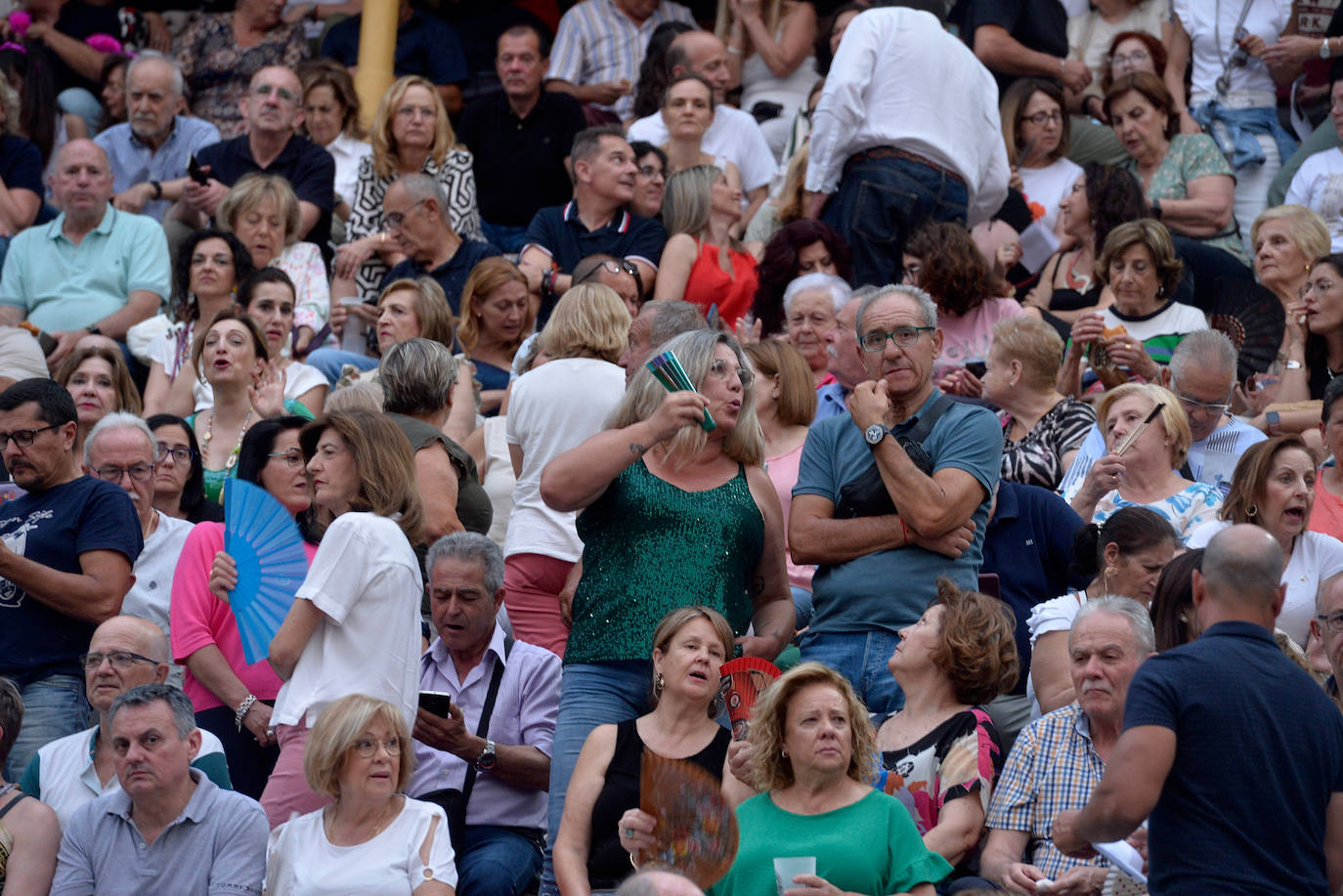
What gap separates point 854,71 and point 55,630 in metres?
4.44

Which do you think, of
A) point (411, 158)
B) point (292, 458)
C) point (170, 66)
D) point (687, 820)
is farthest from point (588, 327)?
point (170, 66)

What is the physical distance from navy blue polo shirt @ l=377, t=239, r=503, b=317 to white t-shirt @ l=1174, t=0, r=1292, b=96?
4.52 meters

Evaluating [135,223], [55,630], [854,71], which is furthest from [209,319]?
[854,71]

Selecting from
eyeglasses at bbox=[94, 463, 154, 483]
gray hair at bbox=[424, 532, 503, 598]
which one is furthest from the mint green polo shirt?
gray hair at bbox=[424, 532, 503, 598]

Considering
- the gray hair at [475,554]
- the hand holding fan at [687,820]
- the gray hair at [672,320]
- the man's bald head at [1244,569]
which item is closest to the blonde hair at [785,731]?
the hand holding fan at [687,820]

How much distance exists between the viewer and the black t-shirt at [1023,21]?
1043 cm

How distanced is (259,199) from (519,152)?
171cm

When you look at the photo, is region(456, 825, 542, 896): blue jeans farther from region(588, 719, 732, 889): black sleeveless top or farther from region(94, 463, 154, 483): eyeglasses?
region(94, 463, 154, 483): eyeglasses

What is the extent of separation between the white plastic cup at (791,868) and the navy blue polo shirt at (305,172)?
19.8 ft

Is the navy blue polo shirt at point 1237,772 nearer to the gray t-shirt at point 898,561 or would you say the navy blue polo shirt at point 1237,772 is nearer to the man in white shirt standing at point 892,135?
the gray t-shirt at point 898,561

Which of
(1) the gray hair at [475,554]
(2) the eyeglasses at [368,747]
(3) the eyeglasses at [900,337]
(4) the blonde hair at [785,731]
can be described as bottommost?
(1) the gray hair at [475,554]

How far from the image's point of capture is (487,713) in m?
5.81

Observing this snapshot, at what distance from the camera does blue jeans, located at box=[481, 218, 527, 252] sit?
396 inches

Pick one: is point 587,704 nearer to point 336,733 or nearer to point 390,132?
point 336,733
